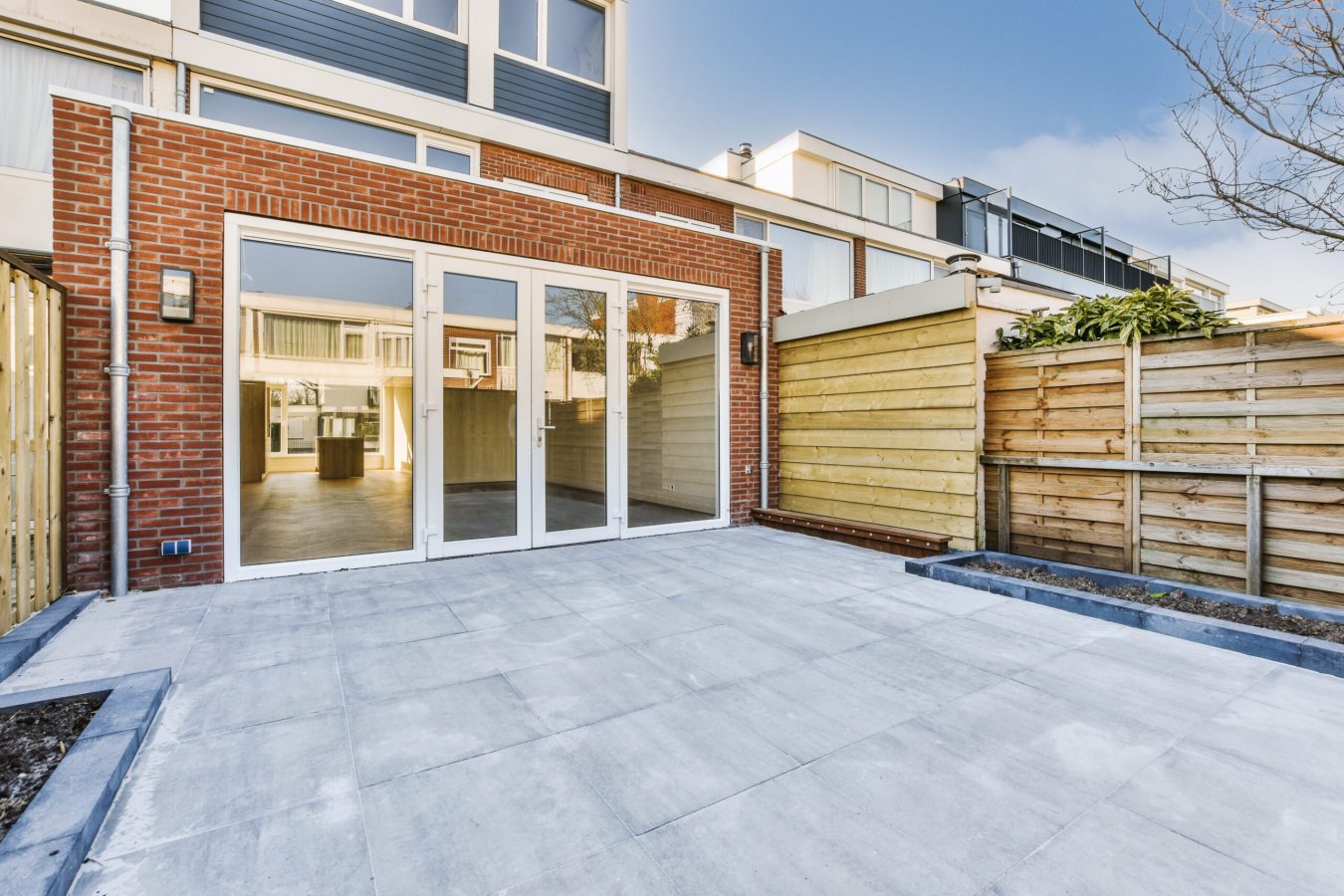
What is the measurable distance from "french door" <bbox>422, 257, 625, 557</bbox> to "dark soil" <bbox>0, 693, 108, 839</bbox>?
2454 millimetres

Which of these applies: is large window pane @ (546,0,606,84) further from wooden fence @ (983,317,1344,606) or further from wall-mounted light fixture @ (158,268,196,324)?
wooden fence @ (983,317,1344,606)

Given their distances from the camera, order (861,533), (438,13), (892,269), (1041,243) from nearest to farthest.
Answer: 1. (861,533)
2. (438,13)
3. (892,269)
4. (1041,243)

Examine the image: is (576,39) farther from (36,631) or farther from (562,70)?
(36,631)

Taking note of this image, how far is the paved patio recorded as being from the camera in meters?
1.32

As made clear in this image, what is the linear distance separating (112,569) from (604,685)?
3258 mm

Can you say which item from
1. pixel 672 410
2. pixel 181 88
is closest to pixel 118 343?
pixel 181 88

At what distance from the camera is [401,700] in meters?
2.14

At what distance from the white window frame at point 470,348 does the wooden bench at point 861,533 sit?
3031 mm

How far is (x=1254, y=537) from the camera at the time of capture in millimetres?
3195

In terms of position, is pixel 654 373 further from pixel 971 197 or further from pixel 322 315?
pixel 971 197

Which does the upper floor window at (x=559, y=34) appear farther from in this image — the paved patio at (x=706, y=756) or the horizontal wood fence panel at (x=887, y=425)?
the paved patio at (x=706, y=756)

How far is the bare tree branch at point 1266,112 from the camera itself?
273cm

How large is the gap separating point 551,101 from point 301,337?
4.64 metres

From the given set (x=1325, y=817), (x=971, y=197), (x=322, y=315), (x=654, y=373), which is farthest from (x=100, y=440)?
(x=971, y=197)
